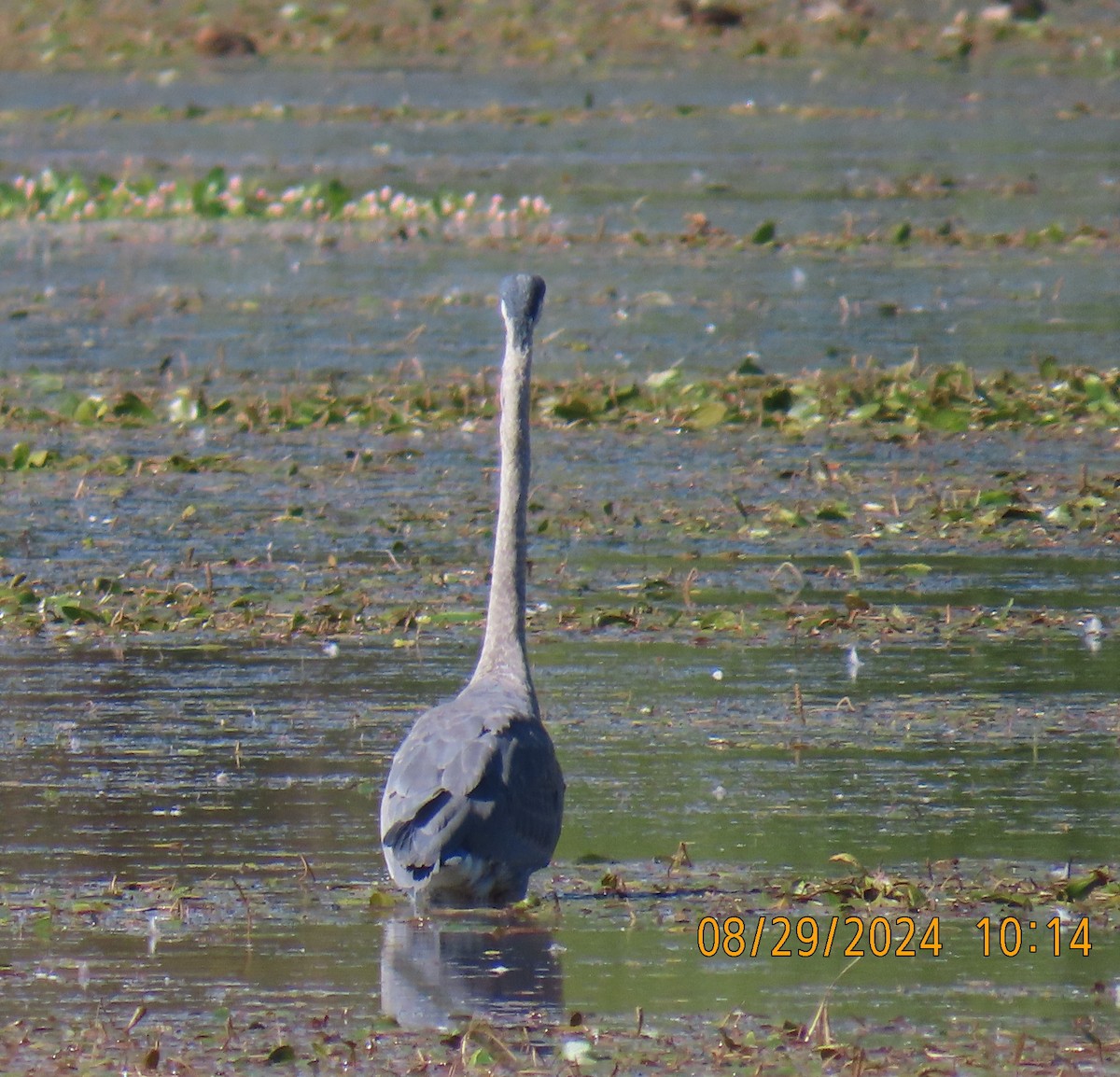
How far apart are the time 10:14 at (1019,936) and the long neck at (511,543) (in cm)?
132

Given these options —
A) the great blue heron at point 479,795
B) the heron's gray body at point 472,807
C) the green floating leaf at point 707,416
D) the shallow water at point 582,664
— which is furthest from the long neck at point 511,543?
the green floating leaf at point 707,416

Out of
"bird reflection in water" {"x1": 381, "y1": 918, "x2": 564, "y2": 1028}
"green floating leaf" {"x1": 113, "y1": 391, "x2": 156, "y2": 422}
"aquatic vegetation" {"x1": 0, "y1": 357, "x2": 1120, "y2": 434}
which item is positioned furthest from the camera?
"green floating leaf" {"x1": 113, "y1": 391, "x2": 156, "y2": 422}

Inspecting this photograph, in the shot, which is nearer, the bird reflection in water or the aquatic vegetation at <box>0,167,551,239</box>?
the bird reflection in water

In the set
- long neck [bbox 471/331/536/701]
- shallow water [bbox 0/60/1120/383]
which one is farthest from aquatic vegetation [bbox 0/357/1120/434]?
long neck [bbox 471/331/536/701]

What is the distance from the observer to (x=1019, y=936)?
588cm

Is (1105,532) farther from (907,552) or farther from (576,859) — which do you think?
(576,859)

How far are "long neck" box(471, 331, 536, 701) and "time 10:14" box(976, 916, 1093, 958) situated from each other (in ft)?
4.34

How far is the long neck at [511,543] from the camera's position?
6781mm

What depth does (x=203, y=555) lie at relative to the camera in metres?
10.5

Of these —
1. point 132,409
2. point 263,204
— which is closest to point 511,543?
point 132,409

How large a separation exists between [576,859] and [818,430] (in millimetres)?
6528
